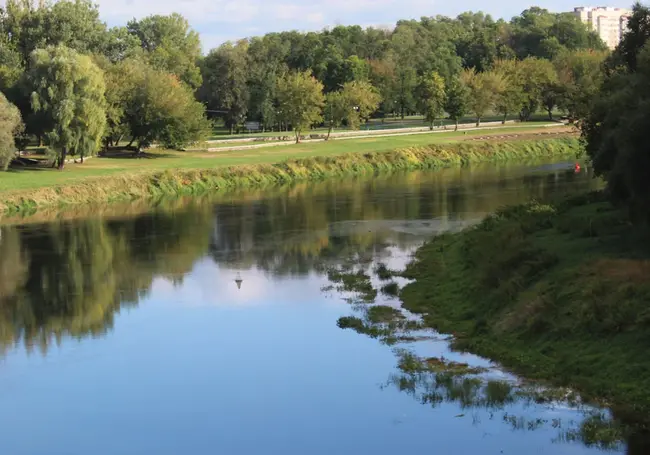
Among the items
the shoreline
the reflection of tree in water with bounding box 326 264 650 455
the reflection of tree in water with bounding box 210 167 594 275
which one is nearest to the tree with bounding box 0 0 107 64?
the shoreline

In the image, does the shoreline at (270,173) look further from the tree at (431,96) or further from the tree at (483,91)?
the tree at (483,91)

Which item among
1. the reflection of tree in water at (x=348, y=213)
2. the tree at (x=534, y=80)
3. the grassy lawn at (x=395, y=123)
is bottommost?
the reflection of tree in water at (x=348, y=213)

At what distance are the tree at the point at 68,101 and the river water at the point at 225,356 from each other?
18029 millimetres

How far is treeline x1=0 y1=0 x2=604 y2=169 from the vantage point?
226ft

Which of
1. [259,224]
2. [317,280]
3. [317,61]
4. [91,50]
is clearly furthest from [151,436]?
[317,61]

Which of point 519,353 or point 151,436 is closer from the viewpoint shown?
point 151,436

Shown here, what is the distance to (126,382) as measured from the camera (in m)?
24.2

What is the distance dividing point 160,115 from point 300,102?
1972 centimetres

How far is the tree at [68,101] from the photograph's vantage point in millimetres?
67562

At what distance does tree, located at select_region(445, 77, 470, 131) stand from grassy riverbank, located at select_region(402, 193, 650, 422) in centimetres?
7159

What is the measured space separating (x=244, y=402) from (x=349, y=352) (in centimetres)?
440

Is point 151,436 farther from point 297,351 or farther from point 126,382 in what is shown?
point 297,351

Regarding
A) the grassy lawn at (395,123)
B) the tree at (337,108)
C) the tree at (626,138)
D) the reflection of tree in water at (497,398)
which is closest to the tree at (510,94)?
Answer: the grassy lawn at (395,123)

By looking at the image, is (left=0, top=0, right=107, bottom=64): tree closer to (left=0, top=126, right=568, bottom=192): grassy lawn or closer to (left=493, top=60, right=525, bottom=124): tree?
(left=0, top=126, right=568, bottom=192): grassy lawn
